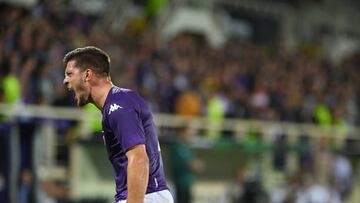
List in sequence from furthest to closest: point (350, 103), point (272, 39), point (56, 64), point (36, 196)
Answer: point (272, 39), point (350, 103), point (56, 64), point (36, 196)

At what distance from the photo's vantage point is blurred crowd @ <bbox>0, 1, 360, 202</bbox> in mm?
12484

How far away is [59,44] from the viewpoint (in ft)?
45.4

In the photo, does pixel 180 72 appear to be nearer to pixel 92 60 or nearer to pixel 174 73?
pixel 174 73

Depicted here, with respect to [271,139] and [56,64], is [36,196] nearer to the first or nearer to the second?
[56,64]

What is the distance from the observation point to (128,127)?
571 centimetres

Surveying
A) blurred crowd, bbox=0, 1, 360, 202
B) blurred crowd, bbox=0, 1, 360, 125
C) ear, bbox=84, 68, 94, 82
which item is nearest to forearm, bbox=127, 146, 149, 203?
ear, bbox=84, 68, 94, 82

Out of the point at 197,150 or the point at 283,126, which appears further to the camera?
the point at 283,126

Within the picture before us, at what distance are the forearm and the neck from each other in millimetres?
507

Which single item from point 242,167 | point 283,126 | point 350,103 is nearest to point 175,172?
point 242,167

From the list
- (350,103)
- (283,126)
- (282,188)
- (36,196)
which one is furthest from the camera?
(350,103)

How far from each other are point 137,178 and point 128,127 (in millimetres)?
320

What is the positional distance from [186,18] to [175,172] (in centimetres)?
1287

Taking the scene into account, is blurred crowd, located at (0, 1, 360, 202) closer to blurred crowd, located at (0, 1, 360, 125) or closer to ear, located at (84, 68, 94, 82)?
blurred crowd, located at (0, 1, 360, 125)

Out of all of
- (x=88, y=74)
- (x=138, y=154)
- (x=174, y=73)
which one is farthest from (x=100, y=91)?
(x=174, y=73)
